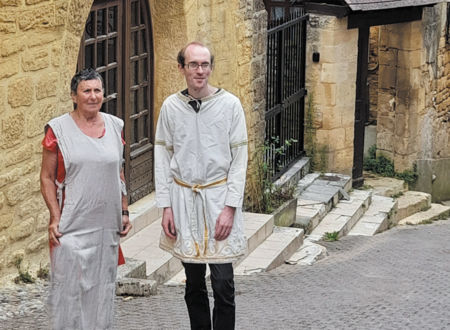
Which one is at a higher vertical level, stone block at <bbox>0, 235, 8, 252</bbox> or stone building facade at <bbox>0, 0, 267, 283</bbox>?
stone building facade at <bbox>0, 0, 267, 283</bbox>

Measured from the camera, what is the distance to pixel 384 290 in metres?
7.80

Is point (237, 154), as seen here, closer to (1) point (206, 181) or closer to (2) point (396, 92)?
(1) point (206, 181)

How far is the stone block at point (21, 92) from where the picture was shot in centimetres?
654

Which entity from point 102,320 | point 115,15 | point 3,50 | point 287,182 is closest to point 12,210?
point 3,50

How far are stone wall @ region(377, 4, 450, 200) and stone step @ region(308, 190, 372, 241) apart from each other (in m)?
1.92

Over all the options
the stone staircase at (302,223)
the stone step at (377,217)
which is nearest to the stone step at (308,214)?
the stone staircase at (302,223)

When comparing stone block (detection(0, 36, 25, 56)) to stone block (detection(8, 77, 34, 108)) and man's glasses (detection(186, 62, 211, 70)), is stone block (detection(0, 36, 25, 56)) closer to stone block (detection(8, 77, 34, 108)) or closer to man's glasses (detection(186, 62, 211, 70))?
A: stone block (detection(8, 77, 34, 108))

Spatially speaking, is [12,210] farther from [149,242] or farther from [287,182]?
[287,182]

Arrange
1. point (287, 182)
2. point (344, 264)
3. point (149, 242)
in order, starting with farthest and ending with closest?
point (287, 182)
point (344, 264)
point (149, 242)

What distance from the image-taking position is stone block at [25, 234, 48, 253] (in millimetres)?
6896

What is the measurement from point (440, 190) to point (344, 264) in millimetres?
6762

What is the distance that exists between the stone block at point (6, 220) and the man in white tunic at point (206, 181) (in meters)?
1.66

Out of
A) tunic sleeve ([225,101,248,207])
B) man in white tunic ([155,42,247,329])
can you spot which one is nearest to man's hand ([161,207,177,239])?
man in white tunic ([155,42,247,329])

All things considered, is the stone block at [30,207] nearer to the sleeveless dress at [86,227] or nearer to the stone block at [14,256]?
the stone block at [14,256]
